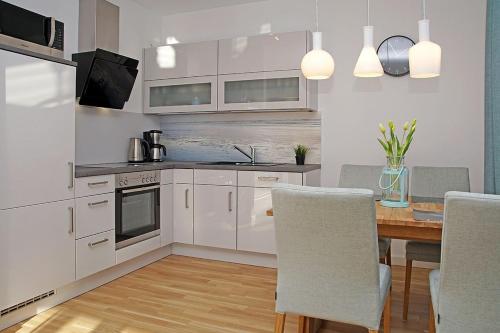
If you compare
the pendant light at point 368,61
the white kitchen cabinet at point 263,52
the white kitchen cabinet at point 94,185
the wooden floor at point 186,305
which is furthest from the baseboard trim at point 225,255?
the pendant light at point 368,61

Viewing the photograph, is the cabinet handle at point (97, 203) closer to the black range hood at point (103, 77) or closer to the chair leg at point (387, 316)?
the black range hood at point (103, 77)

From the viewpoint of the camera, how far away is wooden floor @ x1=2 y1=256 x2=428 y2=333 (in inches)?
93.4

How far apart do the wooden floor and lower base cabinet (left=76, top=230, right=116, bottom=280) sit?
182mm

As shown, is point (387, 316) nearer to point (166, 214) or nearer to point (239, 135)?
point (166, 214)

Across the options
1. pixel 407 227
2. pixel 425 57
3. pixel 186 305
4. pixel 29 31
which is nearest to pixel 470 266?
pixel 407 227

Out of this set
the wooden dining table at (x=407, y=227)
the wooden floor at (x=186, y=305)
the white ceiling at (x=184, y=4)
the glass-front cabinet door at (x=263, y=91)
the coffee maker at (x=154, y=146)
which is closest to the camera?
the wooden dining table at (x=407, y=227)

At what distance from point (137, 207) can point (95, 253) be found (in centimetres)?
58

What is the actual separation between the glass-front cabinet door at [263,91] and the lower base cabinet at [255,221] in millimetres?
810

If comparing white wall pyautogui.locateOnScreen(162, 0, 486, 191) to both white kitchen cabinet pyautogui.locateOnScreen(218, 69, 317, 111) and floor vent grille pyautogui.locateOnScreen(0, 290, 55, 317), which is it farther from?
floor vent grille pyautogui.locateOnScreen(0, 290, 55, 317)

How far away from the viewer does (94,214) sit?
2898 millimetres

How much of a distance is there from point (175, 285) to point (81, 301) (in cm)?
67

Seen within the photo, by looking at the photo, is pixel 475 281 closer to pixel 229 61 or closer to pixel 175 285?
pixel 175 285

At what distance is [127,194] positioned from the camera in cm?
324

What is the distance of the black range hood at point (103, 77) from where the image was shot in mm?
3221
